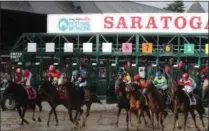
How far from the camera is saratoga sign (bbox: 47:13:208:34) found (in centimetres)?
2730

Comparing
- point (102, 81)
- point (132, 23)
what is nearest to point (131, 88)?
point (102, 81)

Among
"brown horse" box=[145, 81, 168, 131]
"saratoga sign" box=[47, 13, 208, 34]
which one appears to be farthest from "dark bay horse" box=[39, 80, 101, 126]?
"saratoga sign" box=[47, 13, 208, 34]

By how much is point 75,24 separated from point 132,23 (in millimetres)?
3428

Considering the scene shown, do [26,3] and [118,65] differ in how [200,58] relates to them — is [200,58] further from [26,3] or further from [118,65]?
[26,3]

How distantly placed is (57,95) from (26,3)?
19240mm

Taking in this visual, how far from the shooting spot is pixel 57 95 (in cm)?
1719

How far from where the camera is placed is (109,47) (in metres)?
27.7

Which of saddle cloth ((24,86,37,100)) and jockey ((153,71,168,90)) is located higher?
jockey ((153,71,168,90))

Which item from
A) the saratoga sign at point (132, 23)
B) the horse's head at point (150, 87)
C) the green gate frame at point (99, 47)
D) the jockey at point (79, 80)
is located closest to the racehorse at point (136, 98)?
the horse's head at point (150, 87)

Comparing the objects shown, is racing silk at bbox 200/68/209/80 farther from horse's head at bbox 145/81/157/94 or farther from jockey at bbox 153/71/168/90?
horse's head at bbox 145/81/157/94

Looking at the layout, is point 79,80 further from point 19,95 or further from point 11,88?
point 11,88

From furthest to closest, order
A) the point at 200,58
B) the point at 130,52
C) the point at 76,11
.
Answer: the point at 76,11 → the point at 130,52 → the point at 200,58

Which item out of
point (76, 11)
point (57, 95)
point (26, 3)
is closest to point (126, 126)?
point (57, 95)

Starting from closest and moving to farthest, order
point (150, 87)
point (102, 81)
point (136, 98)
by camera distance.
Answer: point (150, 87), point (136, 98), point (102, 81)
